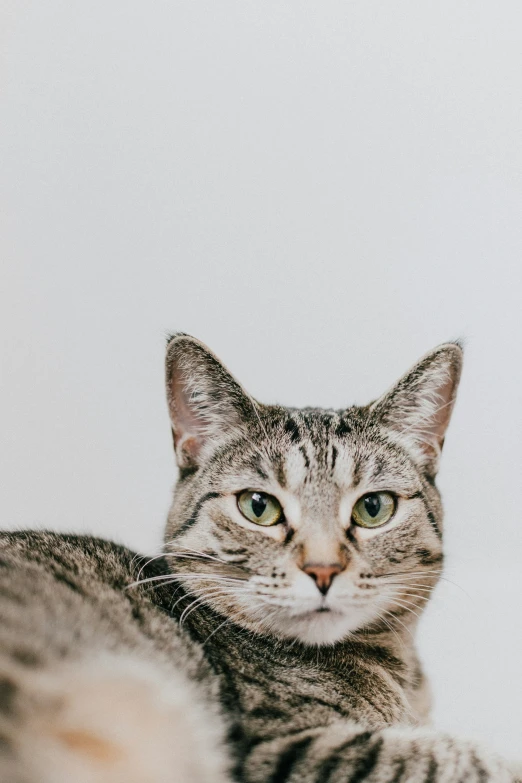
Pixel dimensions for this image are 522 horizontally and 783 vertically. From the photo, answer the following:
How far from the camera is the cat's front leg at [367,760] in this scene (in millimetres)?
980

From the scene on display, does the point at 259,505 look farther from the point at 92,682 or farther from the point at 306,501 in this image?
the point at 92,682

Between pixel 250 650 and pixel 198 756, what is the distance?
0.21 meters

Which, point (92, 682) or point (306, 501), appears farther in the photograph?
point (306, 501)

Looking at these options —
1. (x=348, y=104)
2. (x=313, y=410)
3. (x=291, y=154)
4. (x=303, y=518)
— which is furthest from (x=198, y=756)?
(x=348, y=104)

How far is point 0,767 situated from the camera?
34.4 inches

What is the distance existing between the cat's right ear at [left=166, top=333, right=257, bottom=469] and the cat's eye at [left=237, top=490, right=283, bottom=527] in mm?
145

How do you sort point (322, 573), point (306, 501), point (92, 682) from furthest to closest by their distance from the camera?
point (306, 501)
point (322, 573)
point (92, 682)

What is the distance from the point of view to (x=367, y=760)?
100 cm

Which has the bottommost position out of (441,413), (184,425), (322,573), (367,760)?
(367,760)

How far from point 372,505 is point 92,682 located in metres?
0.55

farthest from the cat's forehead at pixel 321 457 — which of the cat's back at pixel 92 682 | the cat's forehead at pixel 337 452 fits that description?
the cat's back at pixel 92 682

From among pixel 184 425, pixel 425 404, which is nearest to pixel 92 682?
pixel 184 425

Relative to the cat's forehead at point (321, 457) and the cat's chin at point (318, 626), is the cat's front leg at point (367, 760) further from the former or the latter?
the cat's forehead at point (321, 457)

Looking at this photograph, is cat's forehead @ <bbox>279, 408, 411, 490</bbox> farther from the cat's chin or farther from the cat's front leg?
the cat's front leg
